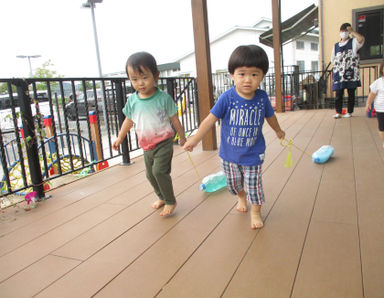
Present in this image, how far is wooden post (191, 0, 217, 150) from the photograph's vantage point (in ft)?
11.8

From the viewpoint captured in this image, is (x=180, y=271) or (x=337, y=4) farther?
(x=337, y=4)

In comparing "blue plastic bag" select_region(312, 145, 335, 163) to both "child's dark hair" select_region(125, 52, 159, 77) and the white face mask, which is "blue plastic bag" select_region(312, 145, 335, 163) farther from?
the white face mask

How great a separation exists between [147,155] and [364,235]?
4.36 ft

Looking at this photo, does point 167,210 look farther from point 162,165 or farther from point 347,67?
point 347,67

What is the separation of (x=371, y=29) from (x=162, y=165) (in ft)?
26.0

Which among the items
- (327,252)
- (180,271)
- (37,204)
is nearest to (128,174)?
(37,204)

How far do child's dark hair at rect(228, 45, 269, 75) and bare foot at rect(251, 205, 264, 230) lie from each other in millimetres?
783

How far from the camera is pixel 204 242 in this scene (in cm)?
162

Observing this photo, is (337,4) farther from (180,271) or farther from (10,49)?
(10,49)

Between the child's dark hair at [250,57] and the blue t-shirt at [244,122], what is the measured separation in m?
0.19

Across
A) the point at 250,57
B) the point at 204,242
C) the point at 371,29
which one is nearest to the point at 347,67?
the point at 371,29

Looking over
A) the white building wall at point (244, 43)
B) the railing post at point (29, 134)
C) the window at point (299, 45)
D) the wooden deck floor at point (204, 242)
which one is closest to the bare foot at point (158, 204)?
the wooden deck floor at point (204, 242)

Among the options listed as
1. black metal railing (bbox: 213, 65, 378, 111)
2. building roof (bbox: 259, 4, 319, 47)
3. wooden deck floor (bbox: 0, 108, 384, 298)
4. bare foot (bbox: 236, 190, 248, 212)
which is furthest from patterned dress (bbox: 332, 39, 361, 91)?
building roof (bbox: 259, 4, 319, 47)

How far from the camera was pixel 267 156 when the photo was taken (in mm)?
3346
